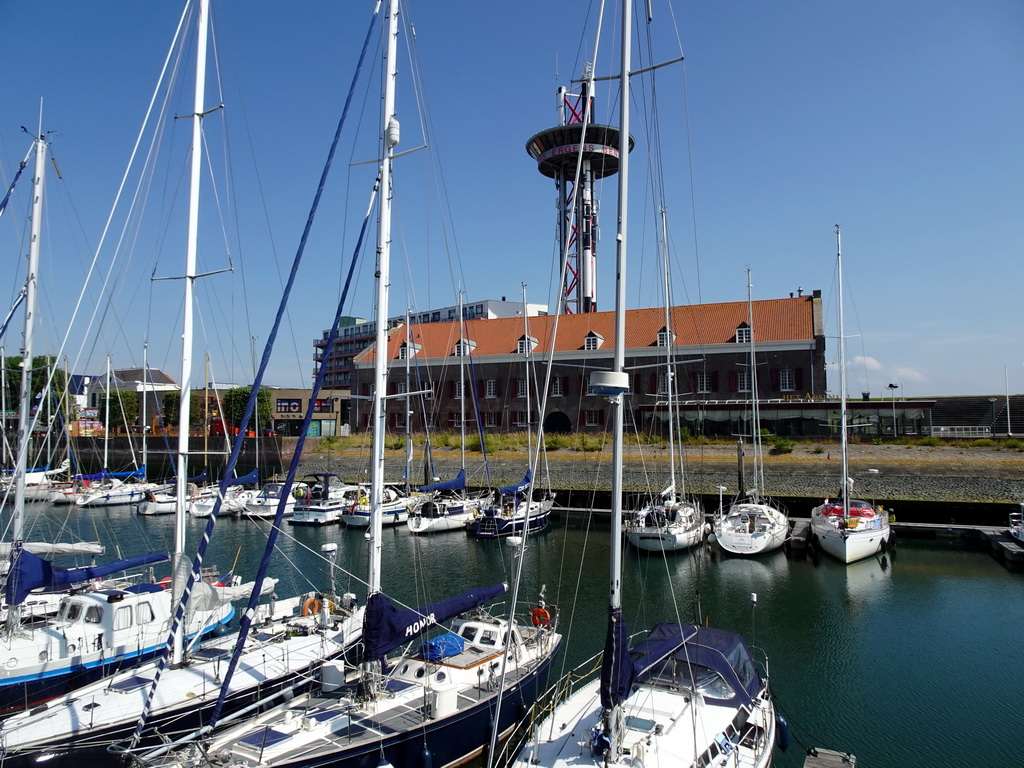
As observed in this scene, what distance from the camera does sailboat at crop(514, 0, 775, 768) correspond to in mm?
10625

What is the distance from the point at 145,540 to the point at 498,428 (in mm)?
35189

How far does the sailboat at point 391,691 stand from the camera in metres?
11.5

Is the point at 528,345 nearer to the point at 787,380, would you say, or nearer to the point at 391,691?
the point at 787,380

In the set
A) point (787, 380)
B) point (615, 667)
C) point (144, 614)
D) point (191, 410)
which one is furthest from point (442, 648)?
point (191, 410)

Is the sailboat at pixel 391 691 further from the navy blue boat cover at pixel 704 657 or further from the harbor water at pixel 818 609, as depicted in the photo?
the navy blue boat cover at pixel 704 657

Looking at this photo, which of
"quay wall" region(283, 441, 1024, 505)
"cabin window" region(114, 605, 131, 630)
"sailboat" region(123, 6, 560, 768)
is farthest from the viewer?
"quay wall" region(283, 441, 1024, 505)

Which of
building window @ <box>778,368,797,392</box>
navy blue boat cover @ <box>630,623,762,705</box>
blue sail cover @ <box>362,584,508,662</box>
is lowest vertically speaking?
navy blue boat cover @ <box>630,623,762,705</box>

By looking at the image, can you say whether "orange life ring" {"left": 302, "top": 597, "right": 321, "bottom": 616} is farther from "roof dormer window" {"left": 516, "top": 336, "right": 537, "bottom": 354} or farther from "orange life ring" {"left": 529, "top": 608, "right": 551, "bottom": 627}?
"roof dormer window" {"left": 516, "top": 336, "right": 537, "bottom": 354}

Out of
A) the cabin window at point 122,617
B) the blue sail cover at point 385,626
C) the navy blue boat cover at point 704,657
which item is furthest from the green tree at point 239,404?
the navy blue boat cover at point 704,657

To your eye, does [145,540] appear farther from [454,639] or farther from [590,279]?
[590,279]

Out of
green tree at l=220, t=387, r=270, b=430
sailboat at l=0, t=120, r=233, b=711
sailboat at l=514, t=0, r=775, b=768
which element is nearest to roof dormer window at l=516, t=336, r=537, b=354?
green tree at l=220, t=387, r=270, b=430

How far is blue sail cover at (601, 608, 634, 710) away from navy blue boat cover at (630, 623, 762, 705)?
174cm

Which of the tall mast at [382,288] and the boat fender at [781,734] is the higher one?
the tall mast at [382,288]

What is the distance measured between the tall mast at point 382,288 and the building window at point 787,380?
50.4m
